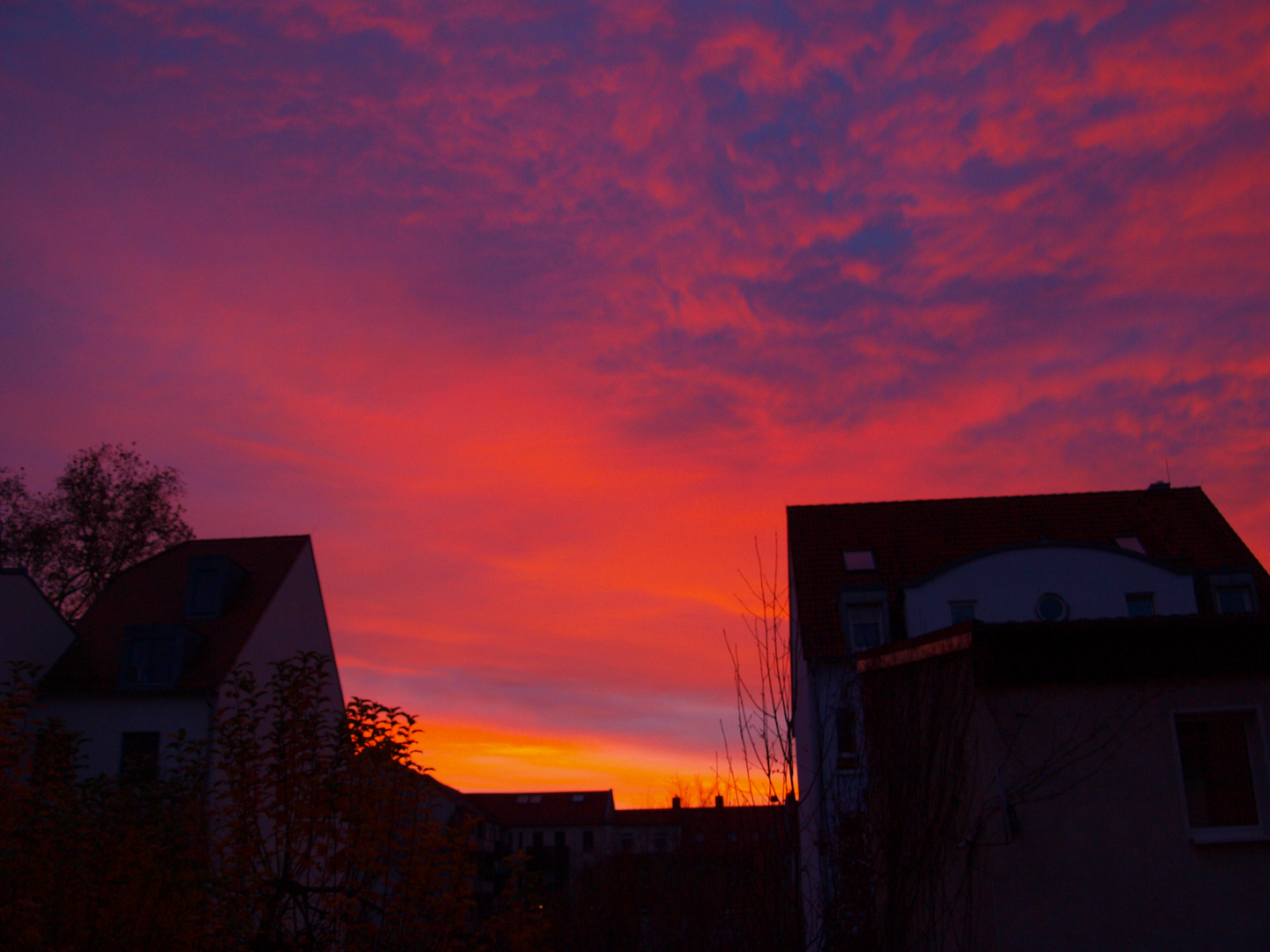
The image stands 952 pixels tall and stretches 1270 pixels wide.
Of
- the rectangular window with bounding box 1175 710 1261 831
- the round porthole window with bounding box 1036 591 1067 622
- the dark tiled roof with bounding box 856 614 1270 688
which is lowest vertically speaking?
the rectangular window with bounding box 1175 710 1261 831

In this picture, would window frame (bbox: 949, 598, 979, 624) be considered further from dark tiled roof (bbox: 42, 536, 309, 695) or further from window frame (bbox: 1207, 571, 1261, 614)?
dark tiled roof (bbox: 42, 536, 309, 695)

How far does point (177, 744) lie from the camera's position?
1064 cm

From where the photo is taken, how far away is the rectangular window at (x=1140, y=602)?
24.0 m

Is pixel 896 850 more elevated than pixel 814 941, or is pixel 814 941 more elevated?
pixel 896 850

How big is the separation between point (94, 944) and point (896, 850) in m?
6.55

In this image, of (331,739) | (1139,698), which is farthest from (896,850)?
(331,739)

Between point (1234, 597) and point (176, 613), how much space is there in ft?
96.3

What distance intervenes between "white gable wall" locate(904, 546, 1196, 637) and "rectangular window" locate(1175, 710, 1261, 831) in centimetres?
1432

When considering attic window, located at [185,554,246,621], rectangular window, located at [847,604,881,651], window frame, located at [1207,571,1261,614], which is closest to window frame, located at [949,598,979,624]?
rectangular window, located at [847,604,881,651]

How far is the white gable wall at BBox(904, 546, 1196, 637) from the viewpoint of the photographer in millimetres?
A: 23938

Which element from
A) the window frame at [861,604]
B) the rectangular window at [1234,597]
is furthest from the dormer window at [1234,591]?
the window frame at [861,604]

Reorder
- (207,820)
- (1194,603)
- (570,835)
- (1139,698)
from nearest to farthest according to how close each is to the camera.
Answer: (1139,698) → (207,820) → (1194,603) → (570,835)

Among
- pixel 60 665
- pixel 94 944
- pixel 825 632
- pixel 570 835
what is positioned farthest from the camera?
pixel 570 835

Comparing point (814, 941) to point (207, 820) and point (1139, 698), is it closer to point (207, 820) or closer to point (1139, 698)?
point (1139, 698)
